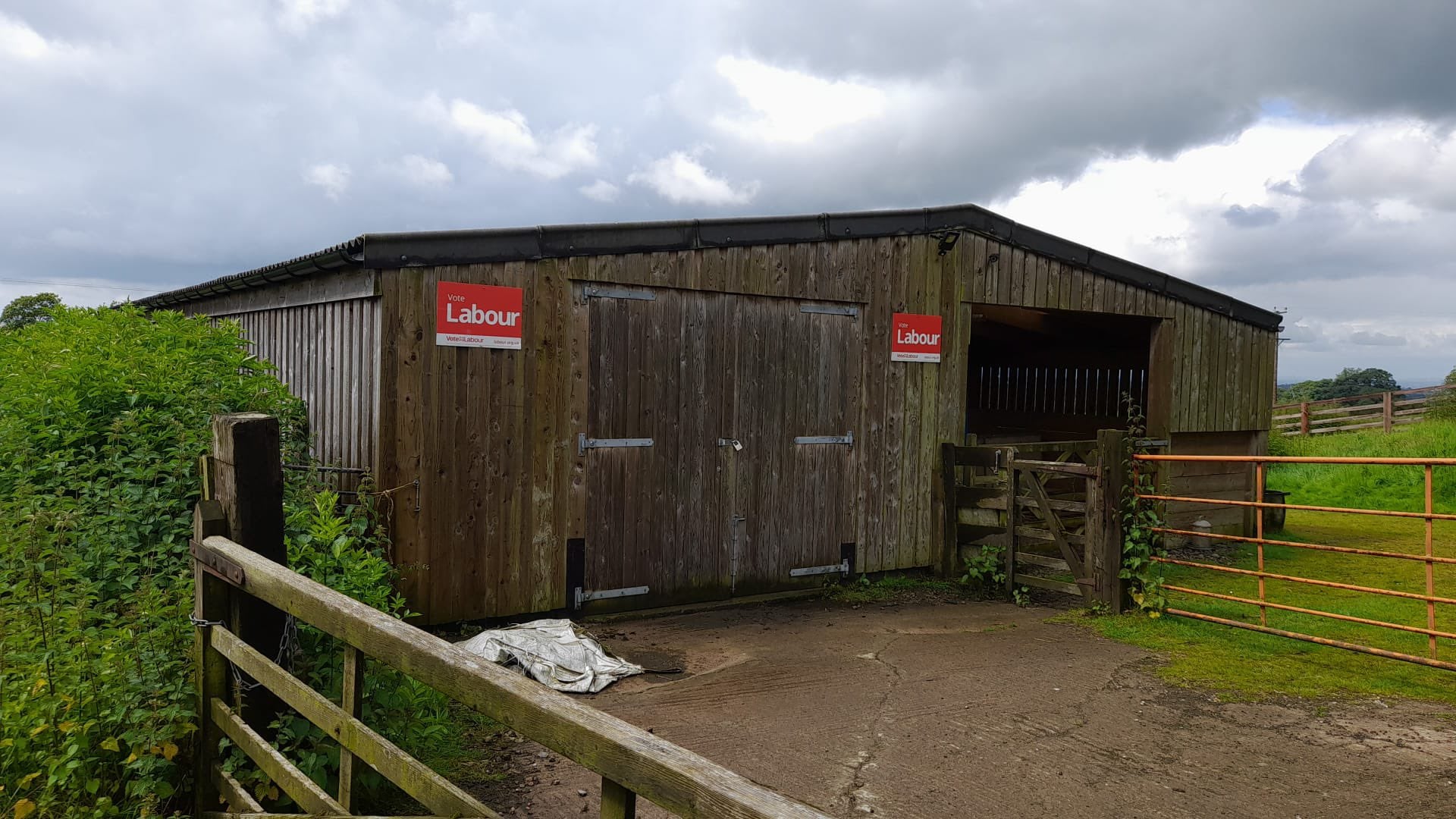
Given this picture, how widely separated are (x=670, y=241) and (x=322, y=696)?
4.74 meters

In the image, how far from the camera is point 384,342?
5.77m

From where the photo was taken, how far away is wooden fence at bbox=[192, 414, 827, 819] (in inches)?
64.0

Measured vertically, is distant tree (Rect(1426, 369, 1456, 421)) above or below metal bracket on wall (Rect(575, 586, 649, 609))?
above

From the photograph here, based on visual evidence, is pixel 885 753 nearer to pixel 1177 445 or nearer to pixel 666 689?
pixel 666 689

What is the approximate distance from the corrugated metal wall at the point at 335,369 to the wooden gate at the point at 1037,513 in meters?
5.09

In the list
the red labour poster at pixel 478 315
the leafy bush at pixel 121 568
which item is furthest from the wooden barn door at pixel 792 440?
the leafy bush at pixel 121 568

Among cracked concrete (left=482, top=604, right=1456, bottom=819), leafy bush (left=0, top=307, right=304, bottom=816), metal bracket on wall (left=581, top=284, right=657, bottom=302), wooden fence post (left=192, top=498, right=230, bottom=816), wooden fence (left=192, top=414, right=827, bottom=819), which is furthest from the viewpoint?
metal bracket on wall (left=581, top=284, right=657, bottom=302)

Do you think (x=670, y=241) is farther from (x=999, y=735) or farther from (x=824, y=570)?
(x=999, y=735)

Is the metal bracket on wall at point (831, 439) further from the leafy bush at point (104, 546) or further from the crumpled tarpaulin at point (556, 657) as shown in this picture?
the leafy bush at point (104, 546)

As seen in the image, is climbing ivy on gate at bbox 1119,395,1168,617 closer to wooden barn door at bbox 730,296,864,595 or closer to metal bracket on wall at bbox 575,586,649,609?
wooden barn door at bbox 730,296,864,595

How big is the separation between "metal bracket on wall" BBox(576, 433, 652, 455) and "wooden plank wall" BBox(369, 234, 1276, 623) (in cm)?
6

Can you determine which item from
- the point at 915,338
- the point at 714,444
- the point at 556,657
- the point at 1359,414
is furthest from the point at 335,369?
the point at 1359,414

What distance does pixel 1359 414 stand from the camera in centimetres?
2291

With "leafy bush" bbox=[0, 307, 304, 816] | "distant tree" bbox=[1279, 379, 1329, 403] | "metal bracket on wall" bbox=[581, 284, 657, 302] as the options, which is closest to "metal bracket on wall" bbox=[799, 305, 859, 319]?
"metal bracket on wall" bbox=[581, 284, 657, 302]
